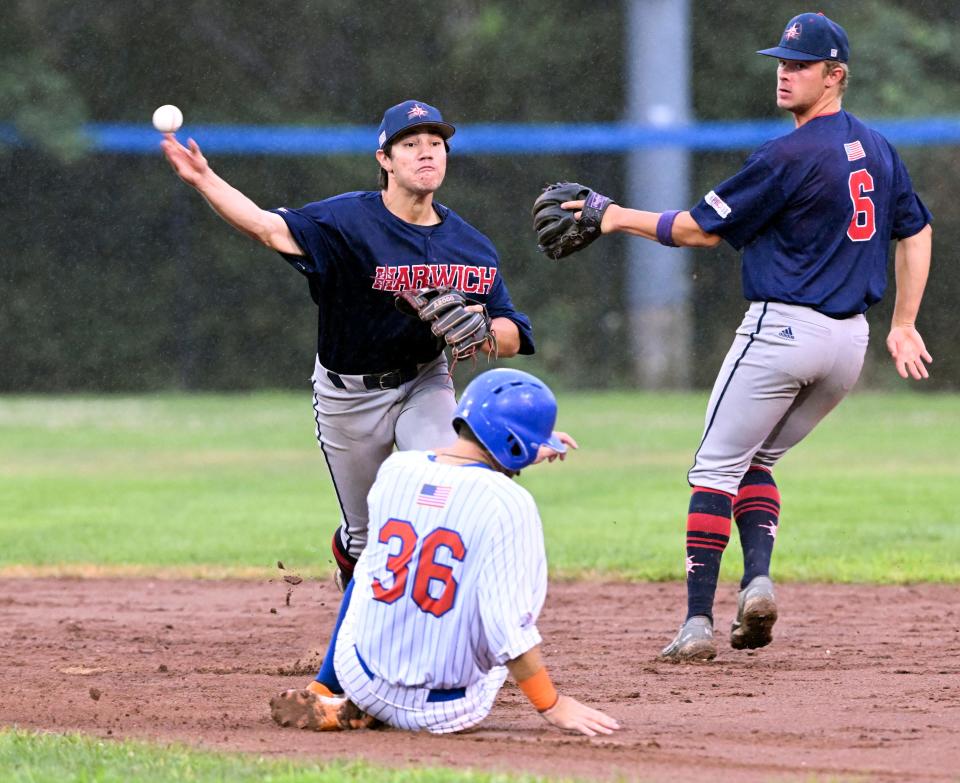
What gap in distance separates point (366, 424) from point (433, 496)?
149 cm

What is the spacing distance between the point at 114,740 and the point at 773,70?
2073 centimetres

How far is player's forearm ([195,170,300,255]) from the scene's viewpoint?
16.3 ft

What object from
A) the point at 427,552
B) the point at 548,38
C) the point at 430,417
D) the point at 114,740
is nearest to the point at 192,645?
the point at 430,417

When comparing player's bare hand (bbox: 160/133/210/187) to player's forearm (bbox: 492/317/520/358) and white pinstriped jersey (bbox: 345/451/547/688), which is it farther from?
white pinstriped jersey (bbox: 345/451/547/688)

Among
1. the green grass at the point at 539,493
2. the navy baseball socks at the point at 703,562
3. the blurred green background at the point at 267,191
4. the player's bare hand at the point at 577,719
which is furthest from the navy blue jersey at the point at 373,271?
the blurred green background at the point at 267,191

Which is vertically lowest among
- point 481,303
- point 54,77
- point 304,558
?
point 304,558

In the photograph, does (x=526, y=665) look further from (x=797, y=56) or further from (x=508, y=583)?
(x=797, y=56)

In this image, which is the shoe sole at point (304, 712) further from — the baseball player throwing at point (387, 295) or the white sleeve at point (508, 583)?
the baseball player throwing at point (387, 295)

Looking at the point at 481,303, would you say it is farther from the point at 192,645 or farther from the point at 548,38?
the point at 548,38

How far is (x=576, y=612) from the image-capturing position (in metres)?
7.02

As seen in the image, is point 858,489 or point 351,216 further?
point 858,489

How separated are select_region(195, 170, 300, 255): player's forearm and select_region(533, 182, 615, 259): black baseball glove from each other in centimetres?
93

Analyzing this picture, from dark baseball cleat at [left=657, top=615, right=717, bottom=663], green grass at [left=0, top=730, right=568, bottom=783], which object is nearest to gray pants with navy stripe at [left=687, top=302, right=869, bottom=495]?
dark baseball cleat at [left=657, top=615, right=717, bottom=663]

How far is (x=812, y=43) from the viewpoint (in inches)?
214
